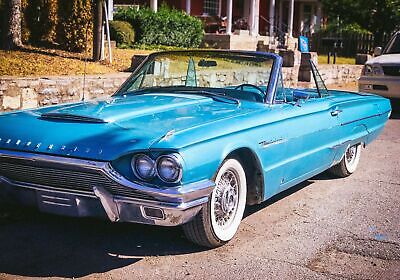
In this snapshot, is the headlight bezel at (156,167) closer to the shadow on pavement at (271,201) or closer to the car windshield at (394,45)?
the shadow on pavement at (271,201)

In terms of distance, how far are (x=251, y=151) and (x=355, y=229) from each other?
1238 mm

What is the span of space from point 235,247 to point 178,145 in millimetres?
1086

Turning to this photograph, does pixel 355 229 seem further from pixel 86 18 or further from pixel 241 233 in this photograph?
pixel 86 18

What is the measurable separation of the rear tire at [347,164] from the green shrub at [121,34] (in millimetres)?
10123

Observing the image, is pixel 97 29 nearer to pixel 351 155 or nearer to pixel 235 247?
pixel 351 155

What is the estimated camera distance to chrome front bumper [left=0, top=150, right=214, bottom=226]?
3.72 m

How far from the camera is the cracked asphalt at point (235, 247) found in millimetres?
3941

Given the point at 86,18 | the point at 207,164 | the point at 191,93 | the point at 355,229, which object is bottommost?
the point at 355,229

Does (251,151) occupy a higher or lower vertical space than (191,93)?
lower

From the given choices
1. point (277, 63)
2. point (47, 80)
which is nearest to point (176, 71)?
point (277, 63)

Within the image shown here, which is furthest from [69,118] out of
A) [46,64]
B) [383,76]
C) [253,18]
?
[253,18]

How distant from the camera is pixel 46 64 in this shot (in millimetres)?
10359

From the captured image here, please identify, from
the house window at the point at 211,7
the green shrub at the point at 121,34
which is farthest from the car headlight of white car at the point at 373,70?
the house window at the point at 211,7

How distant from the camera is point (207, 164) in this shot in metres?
3.97
